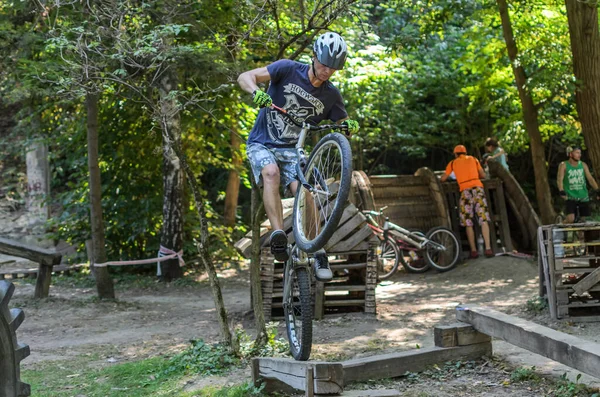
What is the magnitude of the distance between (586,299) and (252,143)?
512cm

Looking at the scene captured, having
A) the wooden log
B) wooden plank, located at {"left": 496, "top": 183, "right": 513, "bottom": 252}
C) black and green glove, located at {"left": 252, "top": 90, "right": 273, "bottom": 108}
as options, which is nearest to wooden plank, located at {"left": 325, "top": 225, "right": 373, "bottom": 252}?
black and green glove, located at {"left": 252, "top": 90, "right": 273, "bottom": 108}

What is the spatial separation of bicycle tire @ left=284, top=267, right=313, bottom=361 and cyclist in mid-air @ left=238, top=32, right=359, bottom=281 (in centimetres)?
21

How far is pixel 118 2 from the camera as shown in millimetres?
7934

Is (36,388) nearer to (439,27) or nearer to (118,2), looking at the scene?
(118,2)

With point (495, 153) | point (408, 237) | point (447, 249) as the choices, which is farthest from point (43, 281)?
point (495, 153)

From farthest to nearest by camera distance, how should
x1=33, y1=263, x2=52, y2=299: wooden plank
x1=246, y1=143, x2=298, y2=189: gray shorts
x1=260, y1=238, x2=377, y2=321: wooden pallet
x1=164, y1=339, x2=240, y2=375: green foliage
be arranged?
x1=33, y1=263, x2=52, y2=299: wooden plank
x1=260, y1=238, x2=377, y2=321: wooden pallet
x1=164, y1=339, x2=240, y2=375: green foliage
x1=246, y1=143, x2=298, y2=189: gray shorts

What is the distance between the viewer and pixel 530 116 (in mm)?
14133

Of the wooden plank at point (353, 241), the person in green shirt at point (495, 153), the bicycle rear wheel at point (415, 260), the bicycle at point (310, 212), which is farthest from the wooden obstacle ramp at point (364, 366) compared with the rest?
the person in green shirt at point (495, 153)

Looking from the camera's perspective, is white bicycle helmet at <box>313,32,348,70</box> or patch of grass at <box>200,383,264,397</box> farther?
patch of grass at <box>200,383,264,397</box>

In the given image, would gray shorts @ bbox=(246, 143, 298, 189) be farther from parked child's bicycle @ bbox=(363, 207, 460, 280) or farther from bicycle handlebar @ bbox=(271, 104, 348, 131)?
parked child's bicycle @ bbox=(363, 207, 460, 280)

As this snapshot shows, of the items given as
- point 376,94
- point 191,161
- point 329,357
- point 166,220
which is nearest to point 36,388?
point 329,357

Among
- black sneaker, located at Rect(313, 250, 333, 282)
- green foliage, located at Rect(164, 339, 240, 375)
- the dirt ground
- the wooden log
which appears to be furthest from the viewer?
the wooden log

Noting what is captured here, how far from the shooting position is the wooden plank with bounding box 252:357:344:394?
525 cm

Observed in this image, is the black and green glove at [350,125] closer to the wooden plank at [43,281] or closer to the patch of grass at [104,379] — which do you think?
the patch of grass at [104,379]
